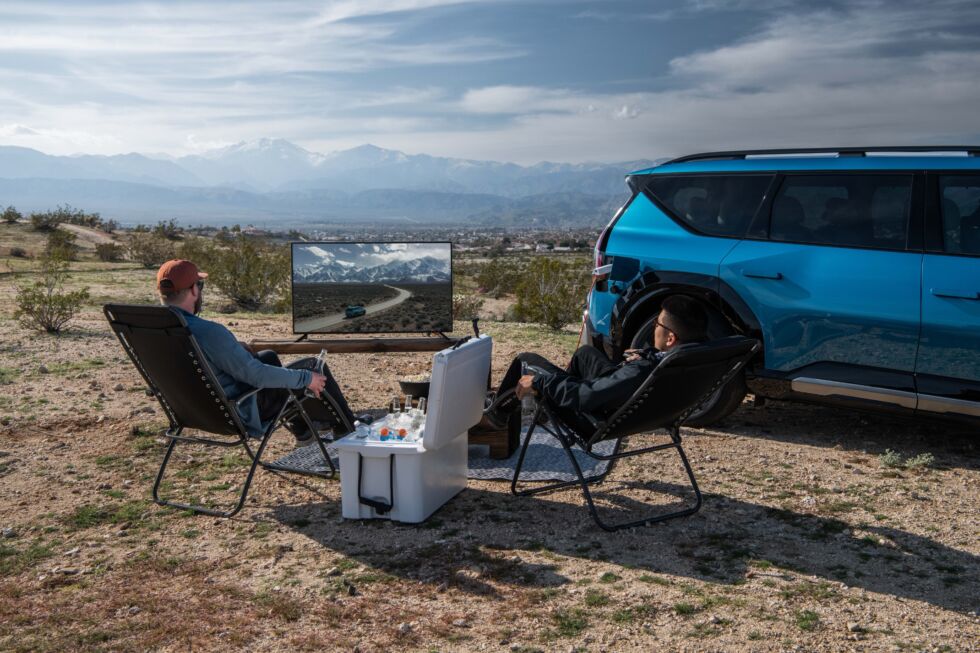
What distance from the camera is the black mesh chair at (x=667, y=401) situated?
14.6 ft

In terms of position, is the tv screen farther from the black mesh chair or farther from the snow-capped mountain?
the black mesh chair

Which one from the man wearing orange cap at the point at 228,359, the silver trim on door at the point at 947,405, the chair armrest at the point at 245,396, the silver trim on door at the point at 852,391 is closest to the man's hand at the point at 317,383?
the man wearing orange cap at the point at 228,359

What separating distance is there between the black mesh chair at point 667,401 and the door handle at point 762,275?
142 centimetres

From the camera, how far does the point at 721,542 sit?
4531 mm

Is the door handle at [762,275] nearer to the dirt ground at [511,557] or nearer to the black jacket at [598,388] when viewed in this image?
the dirt ground at [511,557]

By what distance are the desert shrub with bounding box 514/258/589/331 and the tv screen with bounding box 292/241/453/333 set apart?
572 centimetres

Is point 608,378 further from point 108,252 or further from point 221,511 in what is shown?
point 108,252

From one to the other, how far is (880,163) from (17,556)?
5.72 m

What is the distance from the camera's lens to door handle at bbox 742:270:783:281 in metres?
6.02

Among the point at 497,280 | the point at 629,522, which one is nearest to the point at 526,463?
the point at 629,522

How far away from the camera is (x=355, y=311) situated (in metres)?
7.46

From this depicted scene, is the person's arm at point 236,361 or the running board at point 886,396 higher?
the person's arm at point 236,361

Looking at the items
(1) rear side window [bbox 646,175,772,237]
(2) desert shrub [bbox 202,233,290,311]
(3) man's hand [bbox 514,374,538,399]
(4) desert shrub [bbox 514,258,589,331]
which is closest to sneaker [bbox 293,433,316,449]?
(3) man's hand [bbox 514,374,538,399]

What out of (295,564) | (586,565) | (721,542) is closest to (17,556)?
(295,564)
